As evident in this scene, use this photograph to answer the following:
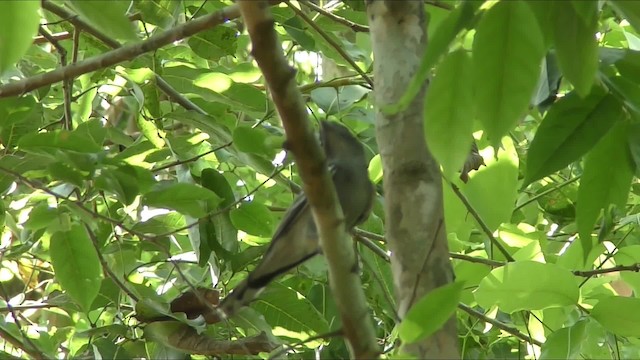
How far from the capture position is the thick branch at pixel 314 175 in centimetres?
97

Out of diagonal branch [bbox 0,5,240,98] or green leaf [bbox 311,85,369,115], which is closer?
diagonal branch [bbox 0,5,240,98]

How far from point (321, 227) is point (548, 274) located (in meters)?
0.67

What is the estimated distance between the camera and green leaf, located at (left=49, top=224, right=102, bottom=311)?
1.64 m

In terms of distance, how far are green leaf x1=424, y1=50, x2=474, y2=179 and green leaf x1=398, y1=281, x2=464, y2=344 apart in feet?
0.61

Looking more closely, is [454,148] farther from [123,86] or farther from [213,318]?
[123,86]

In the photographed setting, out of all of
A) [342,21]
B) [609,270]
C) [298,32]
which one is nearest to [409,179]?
[609,270]

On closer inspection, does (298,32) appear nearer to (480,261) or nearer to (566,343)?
(480,261)

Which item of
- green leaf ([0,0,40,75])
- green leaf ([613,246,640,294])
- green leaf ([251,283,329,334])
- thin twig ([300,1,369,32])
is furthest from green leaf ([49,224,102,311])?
green leaf ([613,246,640,294])

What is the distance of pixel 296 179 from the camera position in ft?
8.19

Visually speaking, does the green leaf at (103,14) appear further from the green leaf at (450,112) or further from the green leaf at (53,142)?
the green leaf at (450,112)

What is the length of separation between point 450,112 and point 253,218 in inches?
34.7

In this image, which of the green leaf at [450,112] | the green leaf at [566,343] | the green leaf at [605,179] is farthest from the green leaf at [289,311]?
the green leaf at [450,112]

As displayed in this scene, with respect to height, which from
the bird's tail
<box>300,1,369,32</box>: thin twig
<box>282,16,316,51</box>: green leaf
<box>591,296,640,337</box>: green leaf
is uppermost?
<box>300,1,369,32</box>: thin twig

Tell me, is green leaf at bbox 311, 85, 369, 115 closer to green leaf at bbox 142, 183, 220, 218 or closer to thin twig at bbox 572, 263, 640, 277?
green leaf at bbox 142, 183, 220, 218
